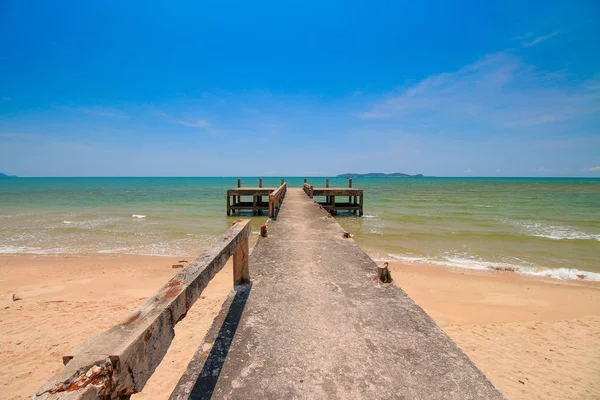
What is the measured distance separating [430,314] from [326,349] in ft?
15.2

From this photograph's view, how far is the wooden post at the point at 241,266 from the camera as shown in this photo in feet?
13.4

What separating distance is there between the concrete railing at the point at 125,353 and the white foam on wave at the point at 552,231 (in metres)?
18.3

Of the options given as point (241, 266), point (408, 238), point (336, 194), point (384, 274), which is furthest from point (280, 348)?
point (336, 194)

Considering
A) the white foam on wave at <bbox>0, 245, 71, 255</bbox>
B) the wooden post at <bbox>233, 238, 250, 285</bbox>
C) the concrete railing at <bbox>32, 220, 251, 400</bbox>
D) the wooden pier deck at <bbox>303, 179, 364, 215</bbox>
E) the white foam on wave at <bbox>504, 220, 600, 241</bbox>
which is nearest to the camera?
the concrete railing at <bbox>32, 220, 251, 400</bbox>

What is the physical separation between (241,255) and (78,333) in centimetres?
394

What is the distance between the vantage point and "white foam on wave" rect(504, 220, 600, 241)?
14.5 metres

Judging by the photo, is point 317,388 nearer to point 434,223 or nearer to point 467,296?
point 467,296

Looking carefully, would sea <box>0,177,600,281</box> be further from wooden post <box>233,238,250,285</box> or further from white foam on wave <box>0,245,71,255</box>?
wooden post <box>233,238,250,285</box>

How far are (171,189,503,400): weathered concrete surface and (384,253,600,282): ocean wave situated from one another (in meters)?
7.20

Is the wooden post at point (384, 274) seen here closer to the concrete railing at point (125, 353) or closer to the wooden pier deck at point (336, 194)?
the concrete railing at point (125, 353)

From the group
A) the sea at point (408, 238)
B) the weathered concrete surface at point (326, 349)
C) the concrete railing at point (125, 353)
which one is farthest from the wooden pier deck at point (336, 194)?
the concrete railing at point (125, 353)

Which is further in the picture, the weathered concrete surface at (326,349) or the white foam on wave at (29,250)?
the white foam on wave at (29,250)

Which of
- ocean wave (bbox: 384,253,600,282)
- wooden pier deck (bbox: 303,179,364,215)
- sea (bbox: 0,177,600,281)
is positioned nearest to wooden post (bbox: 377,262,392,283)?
ocean wave (bbox: 384,253,600,282)

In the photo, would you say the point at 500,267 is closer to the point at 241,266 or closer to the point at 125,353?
the point at 241,266
